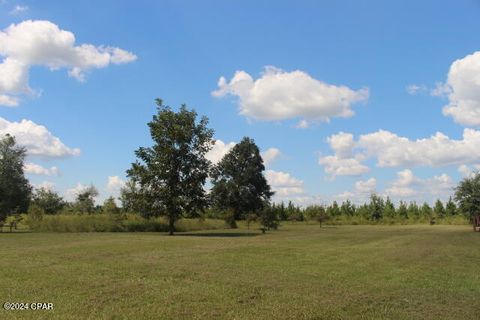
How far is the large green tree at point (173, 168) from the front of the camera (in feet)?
151

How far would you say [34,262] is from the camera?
16547mm

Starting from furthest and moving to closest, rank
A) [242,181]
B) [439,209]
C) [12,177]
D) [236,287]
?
[439,209], [242,181], [12,177], [236,287]

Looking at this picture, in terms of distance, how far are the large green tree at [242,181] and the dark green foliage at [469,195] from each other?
3627 cm

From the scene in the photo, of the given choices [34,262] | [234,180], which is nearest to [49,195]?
[234,180]

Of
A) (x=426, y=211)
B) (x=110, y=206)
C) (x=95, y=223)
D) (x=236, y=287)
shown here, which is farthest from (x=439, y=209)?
(x=236, y=287)

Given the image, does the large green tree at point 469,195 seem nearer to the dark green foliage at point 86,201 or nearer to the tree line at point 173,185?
the tree line at point 173,185

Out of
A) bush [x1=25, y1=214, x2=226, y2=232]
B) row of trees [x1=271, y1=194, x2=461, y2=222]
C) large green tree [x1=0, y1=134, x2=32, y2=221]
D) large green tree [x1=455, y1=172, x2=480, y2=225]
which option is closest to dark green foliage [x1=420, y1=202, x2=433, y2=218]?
row of trees [x1=271, y1=194, x2=461, y2=222]

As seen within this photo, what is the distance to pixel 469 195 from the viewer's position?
58.2 metres

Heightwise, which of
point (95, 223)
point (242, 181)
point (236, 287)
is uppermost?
point (242, 181)

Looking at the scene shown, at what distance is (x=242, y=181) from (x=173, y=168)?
140ft

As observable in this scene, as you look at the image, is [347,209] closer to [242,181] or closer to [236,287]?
[242,181]

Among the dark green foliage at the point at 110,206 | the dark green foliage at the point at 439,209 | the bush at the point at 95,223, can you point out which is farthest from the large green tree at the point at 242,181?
the dark green foliage at the point at 439,209

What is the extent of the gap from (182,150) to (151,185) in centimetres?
444

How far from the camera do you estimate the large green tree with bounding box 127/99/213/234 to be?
4594 cm
